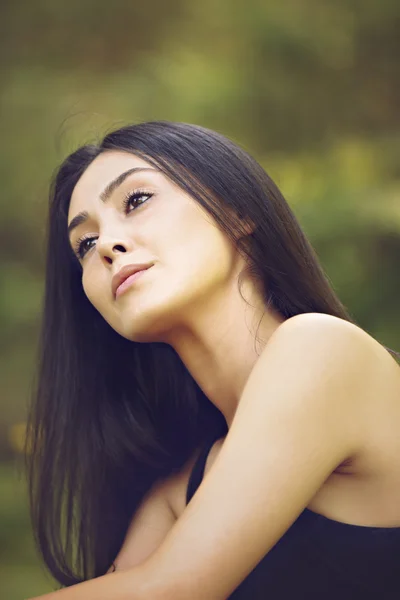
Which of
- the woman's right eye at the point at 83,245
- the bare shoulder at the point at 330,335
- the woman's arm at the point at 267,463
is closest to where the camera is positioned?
the woman's arm at the point at 267,463

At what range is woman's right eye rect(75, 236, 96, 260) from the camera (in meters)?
1.38

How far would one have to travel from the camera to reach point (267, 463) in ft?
3.11

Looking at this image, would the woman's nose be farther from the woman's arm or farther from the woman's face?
the woman's arm

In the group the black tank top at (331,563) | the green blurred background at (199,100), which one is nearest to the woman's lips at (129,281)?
the black tank top at (331,563)

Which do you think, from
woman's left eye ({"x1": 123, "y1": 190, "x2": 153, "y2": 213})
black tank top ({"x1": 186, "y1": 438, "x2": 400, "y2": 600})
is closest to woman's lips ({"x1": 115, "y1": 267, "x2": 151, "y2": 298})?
woman's left eye ({"x1": 123, "y1": 190, "x2": 153, "y2": 213})

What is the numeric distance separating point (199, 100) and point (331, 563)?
1899 millimetres

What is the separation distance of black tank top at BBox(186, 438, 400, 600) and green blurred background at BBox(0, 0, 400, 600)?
1.36 metres

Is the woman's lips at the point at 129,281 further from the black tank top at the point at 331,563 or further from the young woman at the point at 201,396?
the black tank top at the point at 331,563

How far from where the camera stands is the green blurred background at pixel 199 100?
2.44 m

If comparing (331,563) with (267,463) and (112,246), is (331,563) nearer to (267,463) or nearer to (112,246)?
(267,463)

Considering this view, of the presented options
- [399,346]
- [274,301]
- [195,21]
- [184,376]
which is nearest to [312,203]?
[399,346]

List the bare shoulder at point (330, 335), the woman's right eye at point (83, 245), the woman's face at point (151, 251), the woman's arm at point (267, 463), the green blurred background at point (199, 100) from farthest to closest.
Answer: the green blurred background at point (199, 100) < the woman's right eye at point (83, 245) < the woman's face at point (151, 251) < the bare shoulder at point (330, 335) < the woman's arm at point (267, 463)

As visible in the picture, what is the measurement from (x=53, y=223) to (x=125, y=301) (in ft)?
1.36

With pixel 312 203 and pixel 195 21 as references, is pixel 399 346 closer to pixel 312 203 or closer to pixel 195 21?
pixel 312 203
